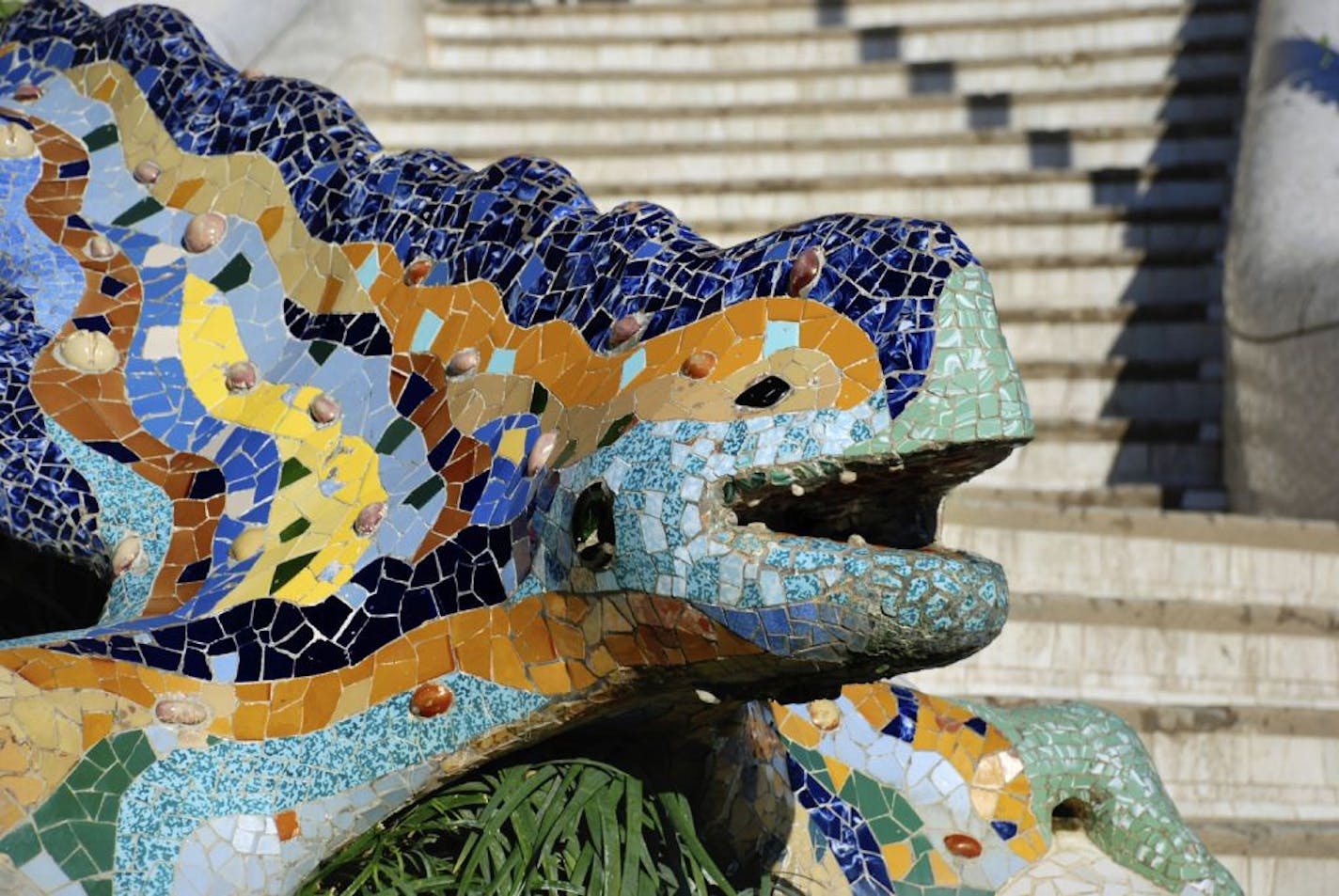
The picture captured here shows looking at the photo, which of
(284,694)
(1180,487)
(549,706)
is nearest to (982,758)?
(549,706)

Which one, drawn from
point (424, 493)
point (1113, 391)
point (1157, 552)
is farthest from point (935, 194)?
point (424, 493)

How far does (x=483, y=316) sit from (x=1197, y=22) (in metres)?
7.03

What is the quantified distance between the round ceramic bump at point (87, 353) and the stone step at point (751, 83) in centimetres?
595

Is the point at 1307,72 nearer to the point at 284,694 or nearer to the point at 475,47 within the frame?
the point at 475,47

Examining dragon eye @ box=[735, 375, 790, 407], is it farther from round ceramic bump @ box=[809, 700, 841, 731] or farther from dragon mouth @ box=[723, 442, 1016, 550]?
round ceramic bump @ box=[809, 700, 841, 731]

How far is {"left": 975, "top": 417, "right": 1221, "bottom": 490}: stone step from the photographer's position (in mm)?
8453

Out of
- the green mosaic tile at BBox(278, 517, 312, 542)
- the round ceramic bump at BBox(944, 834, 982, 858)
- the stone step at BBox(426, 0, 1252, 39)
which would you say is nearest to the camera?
the green mosaic tile at BBox(278, 517, 312, 542)

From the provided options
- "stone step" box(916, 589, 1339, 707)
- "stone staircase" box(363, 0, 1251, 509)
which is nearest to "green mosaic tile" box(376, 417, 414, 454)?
"stone step" box(916, 589, 1339, 707)

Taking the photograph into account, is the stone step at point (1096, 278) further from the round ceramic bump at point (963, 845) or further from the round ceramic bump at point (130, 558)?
the round ceramic bump at point (130, 558)

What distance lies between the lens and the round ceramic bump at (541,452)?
3854mm

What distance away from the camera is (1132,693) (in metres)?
6.55

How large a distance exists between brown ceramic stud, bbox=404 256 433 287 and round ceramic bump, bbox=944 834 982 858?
1505 millimetres

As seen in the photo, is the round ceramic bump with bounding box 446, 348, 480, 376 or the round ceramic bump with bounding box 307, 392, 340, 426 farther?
the round ceramic bump with bounding box 307, 392, 340, 426

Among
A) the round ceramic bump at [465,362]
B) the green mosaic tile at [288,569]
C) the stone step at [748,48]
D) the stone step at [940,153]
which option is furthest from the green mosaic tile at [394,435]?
the stone step at [748,48]
